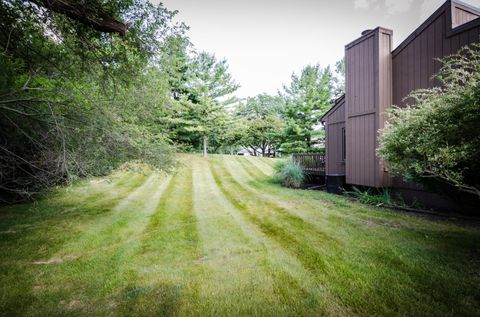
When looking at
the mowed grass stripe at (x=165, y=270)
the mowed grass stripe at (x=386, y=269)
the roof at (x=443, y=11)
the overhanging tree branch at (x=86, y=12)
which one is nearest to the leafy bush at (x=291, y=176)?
the mowed grass stripe at (x=386, y=269)

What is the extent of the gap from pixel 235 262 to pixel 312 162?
866 cm

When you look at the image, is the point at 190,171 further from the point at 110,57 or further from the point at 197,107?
the point at 110,57

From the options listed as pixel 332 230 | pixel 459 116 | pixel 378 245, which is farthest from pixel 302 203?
pixel 459 116

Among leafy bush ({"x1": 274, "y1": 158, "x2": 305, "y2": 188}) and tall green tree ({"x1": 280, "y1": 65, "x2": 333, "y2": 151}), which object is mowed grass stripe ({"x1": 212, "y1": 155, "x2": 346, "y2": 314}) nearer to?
leafy bush ({"x1": 274, "y1": 158, "x2": 305, "y2": 188})

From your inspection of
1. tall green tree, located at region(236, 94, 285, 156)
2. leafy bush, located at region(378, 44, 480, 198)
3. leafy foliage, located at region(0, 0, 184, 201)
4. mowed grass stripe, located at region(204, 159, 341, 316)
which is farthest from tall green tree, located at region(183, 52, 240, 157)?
mowed grass stripe, located at region(204, 159, 341, 316)

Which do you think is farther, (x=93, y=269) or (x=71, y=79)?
(x=71, y=79)

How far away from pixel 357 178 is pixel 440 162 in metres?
3.91

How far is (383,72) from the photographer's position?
6.76 metres

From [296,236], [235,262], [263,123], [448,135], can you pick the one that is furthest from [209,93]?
[235,262]

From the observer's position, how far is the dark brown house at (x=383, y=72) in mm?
5546

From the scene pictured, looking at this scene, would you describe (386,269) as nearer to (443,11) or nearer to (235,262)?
(235,262)

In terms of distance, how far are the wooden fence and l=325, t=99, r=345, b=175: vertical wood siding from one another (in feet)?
2.36

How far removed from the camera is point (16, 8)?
3.18 metres

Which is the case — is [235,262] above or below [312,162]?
below
